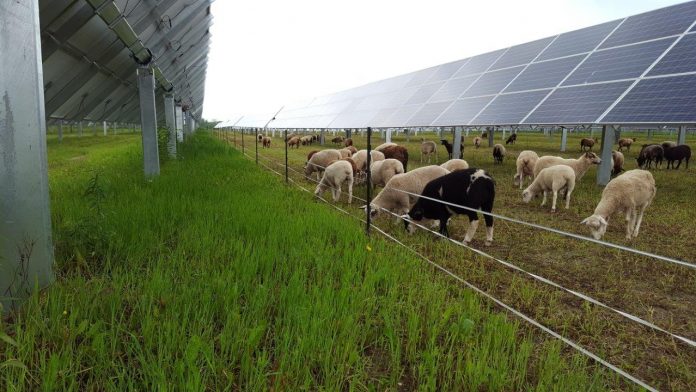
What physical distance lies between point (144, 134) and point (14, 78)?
7470 mm

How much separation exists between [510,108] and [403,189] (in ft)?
25.2

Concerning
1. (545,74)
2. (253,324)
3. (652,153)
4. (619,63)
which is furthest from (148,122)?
(652,153)

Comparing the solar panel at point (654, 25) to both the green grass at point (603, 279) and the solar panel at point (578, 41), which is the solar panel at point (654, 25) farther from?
the green grass at point (603, 279)

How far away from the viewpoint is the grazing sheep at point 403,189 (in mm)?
7142

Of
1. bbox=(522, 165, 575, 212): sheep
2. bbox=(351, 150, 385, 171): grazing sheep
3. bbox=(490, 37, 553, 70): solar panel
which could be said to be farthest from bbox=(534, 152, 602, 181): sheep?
bbox=(490, 37, 553, 70): solar panel

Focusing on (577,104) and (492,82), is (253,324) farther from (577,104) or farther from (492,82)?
(492,82)

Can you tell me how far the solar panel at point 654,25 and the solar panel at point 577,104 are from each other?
2904mm

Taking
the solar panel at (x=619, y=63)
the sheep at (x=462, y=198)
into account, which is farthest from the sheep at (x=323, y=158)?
the solar panel at (x=619, y=63)

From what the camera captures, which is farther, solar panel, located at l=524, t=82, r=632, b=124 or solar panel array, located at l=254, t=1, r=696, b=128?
solar panel, located at l=524, t=82, r=632, b=124


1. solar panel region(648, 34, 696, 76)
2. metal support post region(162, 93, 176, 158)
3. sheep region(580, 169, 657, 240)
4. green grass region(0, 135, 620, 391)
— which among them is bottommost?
green grass region(0, 135, 620, 391)

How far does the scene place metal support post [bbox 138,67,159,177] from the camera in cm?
938

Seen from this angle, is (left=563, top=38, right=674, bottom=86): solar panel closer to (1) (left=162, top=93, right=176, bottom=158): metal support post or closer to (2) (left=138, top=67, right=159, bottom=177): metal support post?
(2) (left=138, top=67, right=159, bottom=177): metal support post

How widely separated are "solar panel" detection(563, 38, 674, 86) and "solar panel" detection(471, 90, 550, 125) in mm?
1101

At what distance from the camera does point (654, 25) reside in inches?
499
